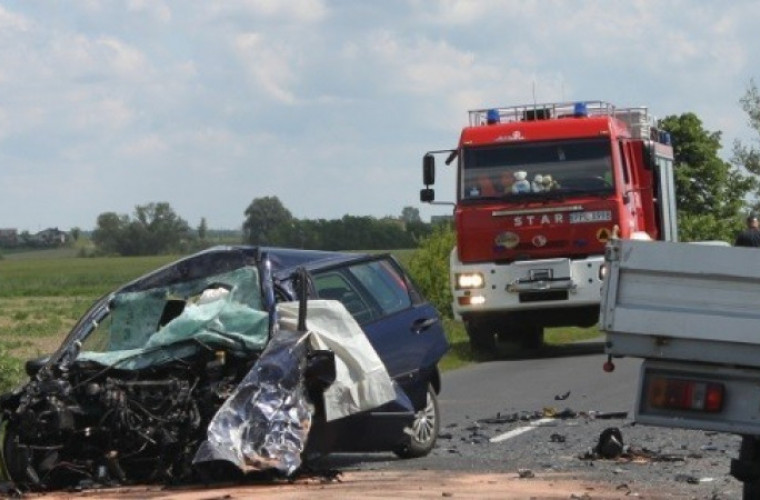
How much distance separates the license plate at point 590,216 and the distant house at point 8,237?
10671 centimetres

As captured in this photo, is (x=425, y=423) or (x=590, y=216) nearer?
(x=425, y=423)

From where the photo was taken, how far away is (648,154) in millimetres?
24906

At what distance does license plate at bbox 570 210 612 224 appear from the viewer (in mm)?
23375

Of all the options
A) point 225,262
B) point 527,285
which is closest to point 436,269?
point 527,285

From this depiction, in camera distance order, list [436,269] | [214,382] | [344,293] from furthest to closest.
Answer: [436,269]
[344,293]
[214,382]

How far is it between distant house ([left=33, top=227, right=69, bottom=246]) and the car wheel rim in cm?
11580

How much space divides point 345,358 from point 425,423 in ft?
5.42

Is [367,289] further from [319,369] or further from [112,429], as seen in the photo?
[112,429]

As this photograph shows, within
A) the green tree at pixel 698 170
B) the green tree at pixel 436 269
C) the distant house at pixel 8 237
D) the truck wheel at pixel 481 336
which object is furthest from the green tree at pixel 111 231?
the truck wheel at pixel 481 336

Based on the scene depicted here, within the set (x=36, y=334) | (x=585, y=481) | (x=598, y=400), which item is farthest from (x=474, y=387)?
(x=36, y=334)

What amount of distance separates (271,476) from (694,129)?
45414mm

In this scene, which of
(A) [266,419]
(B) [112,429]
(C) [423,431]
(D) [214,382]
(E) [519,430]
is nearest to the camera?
(A) [266,419]

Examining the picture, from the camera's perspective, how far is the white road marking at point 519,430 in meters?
14.5

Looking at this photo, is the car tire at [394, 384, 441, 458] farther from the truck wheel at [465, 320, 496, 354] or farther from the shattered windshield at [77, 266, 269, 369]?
the truck wheel at [465, 320, 496, 354]
